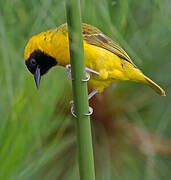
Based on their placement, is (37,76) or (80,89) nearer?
Answer: (80,89)

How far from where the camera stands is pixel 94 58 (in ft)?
3.39

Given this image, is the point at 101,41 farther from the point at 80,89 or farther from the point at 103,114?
the point at 80,89

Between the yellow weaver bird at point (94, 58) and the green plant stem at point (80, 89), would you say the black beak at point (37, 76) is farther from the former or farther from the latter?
the green plant stem at point (80, 89)

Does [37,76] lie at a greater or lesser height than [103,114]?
greater

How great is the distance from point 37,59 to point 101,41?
18cm

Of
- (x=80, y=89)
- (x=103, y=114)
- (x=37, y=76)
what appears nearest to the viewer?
(x=80, y=89)

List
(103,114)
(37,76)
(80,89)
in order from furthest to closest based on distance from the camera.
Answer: (103,114), (37,76), (80,89)

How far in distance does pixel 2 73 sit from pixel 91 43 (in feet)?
0.90

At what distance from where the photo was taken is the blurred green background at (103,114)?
908mm

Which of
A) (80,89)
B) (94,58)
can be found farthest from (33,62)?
(80,89)

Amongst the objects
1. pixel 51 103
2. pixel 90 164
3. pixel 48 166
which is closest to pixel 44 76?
pixel 51 103

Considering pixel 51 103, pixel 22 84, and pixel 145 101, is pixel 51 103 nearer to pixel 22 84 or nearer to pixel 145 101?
pixel 22 84

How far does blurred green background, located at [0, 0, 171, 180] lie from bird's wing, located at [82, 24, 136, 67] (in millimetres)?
19

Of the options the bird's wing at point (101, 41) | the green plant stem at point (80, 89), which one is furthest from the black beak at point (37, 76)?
the green plant stem at point (80, 89)
